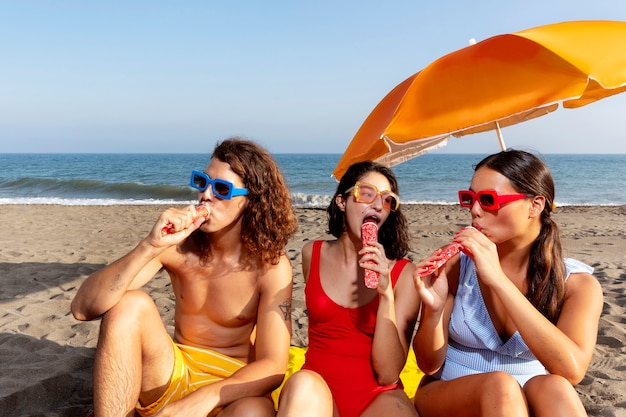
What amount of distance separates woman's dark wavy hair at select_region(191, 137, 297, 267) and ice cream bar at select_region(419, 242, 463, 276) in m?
1.01

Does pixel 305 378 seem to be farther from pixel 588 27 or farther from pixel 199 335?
pixel 588 27

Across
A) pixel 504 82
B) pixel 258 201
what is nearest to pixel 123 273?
pixel 258 201

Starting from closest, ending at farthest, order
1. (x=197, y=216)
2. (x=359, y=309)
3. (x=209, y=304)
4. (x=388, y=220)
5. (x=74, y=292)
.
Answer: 1. (x=197, y=216)
2. (x=359, y=309)
3. (x=209, y=304)
4. (x=388, y=220)
5. (x=74, y=292)

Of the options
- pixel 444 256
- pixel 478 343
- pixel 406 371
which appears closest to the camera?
pixel 444 256

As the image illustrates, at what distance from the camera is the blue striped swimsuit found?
2.90m

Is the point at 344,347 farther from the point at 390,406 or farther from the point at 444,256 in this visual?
the point at 444,256

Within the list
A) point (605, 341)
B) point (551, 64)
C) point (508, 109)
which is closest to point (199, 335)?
point (508, 109)

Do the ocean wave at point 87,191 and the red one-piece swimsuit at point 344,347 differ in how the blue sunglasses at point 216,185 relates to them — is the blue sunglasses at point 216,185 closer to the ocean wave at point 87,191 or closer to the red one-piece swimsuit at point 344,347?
the red one-piece swimsuit at point 344,347

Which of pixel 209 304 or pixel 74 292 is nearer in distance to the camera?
pixel 209 304

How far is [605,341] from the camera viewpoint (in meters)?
5.02

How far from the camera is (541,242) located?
2877mm

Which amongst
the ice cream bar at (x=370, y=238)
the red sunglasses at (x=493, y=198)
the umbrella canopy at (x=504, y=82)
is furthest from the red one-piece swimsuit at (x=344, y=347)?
the umbrella canopy at (x=504, y=82)

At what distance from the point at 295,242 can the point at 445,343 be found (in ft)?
25.8

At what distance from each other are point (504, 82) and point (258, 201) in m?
1.93
